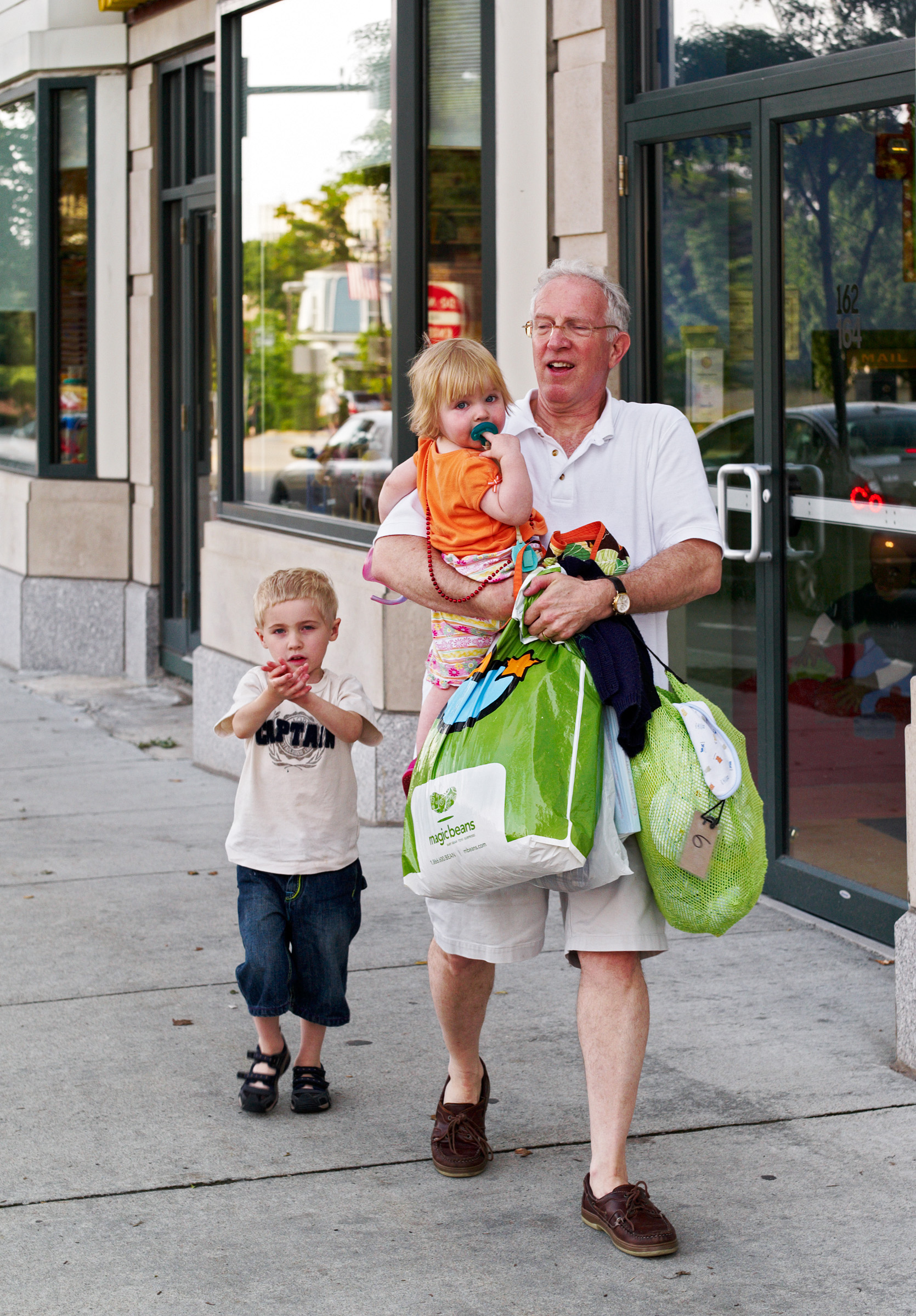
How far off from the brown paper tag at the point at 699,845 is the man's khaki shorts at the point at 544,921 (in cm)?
18

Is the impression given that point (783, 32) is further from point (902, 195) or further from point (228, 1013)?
point (228, 1013)

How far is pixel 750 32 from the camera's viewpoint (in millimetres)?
5762

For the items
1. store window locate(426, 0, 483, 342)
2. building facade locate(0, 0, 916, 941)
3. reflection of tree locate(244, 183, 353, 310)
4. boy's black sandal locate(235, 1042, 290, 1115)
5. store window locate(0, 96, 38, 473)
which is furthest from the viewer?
store window locate(0, 96, 38, 473)

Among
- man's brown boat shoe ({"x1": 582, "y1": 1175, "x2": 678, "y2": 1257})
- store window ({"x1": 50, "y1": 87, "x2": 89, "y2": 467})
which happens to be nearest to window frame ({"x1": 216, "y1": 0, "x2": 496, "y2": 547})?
man's brown boat shoe ({"x1": 582, "y1": 1175, "x2": 678, "y2": 1257})

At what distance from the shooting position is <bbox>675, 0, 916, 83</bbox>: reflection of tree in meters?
5.17

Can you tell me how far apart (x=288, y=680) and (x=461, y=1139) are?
3.62ft

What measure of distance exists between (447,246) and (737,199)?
5.04 ft

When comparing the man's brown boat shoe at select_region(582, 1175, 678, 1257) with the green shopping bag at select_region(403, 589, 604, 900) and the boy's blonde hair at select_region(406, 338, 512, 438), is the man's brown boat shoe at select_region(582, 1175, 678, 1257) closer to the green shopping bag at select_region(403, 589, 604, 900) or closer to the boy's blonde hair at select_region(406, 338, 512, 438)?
the green shopping bag at select_region(403, 589, 604, 900)

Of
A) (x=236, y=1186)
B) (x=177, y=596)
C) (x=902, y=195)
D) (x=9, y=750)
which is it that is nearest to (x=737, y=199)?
(x=902, y=195)

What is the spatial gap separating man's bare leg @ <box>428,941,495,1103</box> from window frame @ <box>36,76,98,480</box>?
8018 mm

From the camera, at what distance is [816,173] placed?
5.47 m

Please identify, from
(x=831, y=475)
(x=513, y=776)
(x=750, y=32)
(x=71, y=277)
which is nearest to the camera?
(x=513, y=776)

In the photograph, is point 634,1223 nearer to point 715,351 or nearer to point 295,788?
point 295,788

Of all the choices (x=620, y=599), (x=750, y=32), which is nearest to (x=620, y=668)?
(x=620, y=599)
